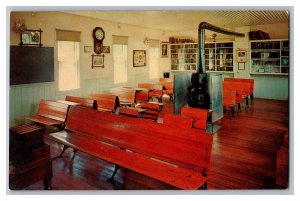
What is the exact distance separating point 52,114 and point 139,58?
5465 millimetres

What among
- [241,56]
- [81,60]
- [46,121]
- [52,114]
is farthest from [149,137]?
[241,56]

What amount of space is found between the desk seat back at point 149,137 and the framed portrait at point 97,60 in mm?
4038

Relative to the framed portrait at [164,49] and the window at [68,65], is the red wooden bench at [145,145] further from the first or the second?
the framed portrait at [164,49]

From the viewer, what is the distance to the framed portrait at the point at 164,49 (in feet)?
38.8

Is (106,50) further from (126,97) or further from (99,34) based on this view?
(126,97)

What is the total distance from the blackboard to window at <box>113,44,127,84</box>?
269cm

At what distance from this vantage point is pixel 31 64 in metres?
6.27

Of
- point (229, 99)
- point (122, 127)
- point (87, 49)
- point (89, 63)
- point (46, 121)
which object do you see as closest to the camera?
point (122, 127)

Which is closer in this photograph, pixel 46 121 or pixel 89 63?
pixel 46 121

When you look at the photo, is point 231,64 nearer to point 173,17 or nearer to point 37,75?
point 173,17

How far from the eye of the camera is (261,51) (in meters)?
10.4

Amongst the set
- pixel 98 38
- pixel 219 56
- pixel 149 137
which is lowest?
pixel 149 137

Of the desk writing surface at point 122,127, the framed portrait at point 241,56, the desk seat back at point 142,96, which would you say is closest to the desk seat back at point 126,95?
the desk seat back at point 142,96
